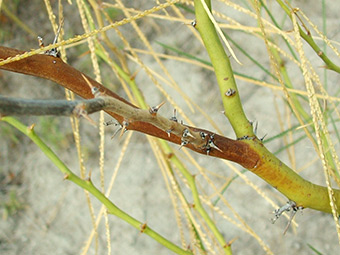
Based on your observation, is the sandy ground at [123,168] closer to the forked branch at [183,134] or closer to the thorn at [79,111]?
the forked branch at [183,134]

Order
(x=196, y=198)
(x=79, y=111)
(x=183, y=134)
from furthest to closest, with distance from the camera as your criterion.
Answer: (x=196, y=198), (x=183, y=134), (x=79, y=111)

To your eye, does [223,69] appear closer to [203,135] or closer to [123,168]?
[203,135]

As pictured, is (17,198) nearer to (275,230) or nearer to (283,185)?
(275,230)

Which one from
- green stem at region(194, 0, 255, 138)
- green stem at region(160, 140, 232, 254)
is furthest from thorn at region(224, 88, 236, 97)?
green stem at region(160, 140, 232, 254)

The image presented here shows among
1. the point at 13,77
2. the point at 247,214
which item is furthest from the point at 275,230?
the point at 13,77

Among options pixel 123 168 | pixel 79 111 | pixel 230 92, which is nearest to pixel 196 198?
pixel 230 92

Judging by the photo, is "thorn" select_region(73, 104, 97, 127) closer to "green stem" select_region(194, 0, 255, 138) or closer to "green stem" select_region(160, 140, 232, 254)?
"green stem" select_region(194, 0, 255, 138)

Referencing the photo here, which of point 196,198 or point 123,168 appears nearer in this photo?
point 196,198
